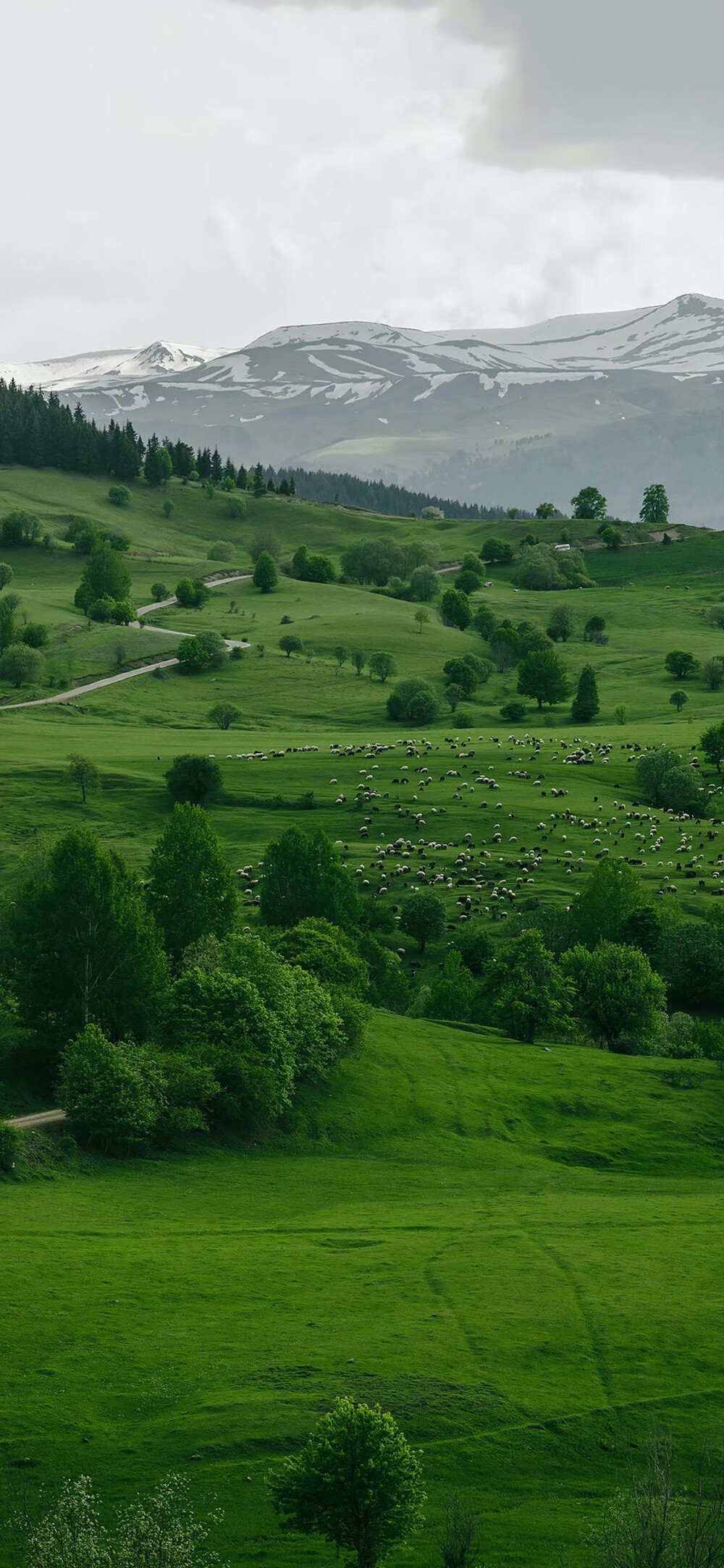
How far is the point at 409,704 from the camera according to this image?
590 ft

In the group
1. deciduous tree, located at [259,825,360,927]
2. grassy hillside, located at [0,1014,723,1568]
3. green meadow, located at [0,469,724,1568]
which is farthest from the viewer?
deciduous tree, located at [259,825,360,927]

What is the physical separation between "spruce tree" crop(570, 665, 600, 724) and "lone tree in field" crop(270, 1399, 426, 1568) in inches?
6226

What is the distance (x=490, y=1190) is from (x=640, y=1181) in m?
8.85

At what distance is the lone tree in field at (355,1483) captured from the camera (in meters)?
27.5

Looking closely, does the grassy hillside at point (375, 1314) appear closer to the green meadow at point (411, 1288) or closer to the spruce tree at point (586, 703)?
the green meadow at point (411, 1288)

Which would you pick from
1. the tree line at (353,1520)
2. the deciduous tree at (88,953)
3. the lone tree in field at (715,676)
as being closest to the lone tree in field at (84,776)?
the deciduous tree at (88,953)

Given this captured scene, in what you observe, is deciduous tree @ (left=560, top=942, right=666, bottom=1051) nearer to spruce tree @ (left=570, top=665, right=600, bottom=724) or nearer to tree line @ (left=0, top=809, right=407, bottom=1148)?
tree line @ (left=0, top=809, right=407, bottom=1148)

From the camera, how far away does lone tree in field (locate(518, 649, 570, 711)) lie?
623 ft

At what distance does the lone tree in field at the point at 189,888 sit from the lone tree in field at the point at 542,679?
350 feet

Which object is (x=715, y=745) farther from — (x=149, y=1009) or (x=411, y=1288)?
(x=411, y=1288)

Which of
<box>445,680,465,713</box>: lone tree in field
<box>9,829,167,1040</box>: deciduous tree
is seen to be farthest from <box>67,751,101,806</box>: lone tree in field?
<box>445,680,465,713</box>: lone tree in field

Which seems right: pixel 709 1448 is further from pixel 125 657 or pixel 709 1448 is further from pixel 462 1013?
pixel 125 657

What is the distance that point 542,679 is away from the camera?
190m

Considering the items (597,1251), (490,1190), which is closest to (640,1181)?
(490,1190)
